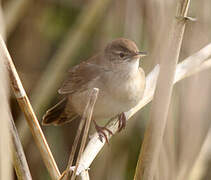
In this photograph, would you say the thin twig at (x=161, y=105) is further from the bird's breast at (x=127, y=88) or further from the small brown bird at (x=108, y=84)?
the bird's breast at (x=127, y=88)

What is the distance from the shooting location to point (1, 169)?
4.97 feet

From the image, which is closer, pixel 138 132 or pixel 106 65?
pixel 106 65

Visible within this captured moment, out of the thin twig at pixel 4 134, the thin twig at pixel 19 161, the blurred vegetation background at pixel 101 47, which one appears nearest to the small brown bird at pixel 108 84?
the blurred vegetation background at pixel 101 47

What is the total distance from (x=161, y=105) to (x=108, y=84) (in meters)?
1.08

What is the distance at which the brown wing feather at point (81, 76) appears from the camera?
9.29 feet

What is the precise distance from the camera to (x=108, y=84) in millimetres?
2676

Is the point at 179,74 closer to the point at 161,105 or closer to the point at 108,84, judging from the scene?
the point at 108,84

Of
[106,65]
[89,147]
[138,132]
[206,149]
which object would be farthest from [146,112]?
[89,147]

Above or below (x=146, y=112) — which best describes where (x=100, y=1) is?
above

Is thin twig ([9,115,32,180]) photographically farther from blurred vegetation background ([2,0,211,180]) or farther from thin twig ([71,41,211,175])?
blurred vegetation background ([2,0,211,180])

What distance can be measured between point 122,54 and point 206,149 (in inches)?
34.7

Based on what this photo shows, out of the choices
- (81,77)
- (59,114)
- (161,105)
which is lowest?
(59,114)

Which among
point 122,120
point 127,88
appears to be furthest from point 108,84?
point 122,120

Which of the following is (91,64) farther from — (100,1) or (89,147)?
(89,147)
